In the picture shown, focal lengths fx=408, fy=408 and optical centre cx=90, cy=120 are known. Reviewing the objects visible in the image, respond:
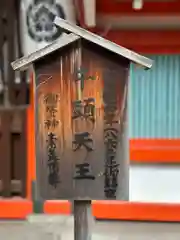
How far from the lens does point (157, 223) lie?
579 cm

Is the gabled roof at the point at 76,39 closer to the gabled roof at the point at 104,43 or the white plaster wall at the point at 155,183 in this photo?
the gabled roof at the point at 104,43

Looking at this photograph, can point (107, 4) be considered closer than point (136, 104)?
Yes

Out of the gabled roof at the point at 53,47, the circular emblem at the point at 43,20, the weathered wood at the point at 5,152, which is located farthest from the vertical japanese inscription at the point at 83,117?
the weathered wood at the point at 5,152

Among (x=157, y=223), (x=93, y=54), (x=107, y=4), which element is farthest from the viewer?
(x=157, y=223)

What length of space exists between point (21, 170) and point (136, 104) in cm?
199

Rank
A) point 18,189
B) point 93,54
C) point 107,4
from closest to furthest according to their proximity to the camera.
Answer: point 93,54 < point 107,4 < point 18,189

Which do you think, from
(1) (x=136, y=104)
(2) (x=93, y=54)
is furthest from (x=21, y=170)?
(2) (x=93, y=54)

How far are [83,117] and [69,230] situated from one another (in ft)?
9.53

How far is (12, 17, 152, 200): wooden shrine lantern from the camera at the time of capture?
119 inches

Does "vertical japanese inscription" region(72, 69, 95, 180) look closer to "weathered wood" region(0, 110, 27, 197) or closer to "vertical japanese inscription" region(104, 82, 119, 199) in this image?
"vertical japanese inscription" region(104, 82, 119, 199)

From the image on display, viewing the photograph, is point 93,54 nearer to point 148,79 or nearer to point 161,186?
point 148,79

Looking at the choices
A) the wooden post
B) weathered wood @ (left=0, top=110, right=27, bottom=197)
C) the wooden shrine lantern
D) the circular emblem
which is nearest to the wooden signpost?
the wooden shrine lantern

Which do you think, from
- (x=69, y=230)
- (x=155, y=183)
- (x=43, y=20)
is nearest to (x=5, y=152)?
(x=69, y=230)

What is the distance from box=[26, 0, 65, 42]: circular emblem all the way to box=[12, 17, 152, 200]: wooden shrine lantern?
300cm
